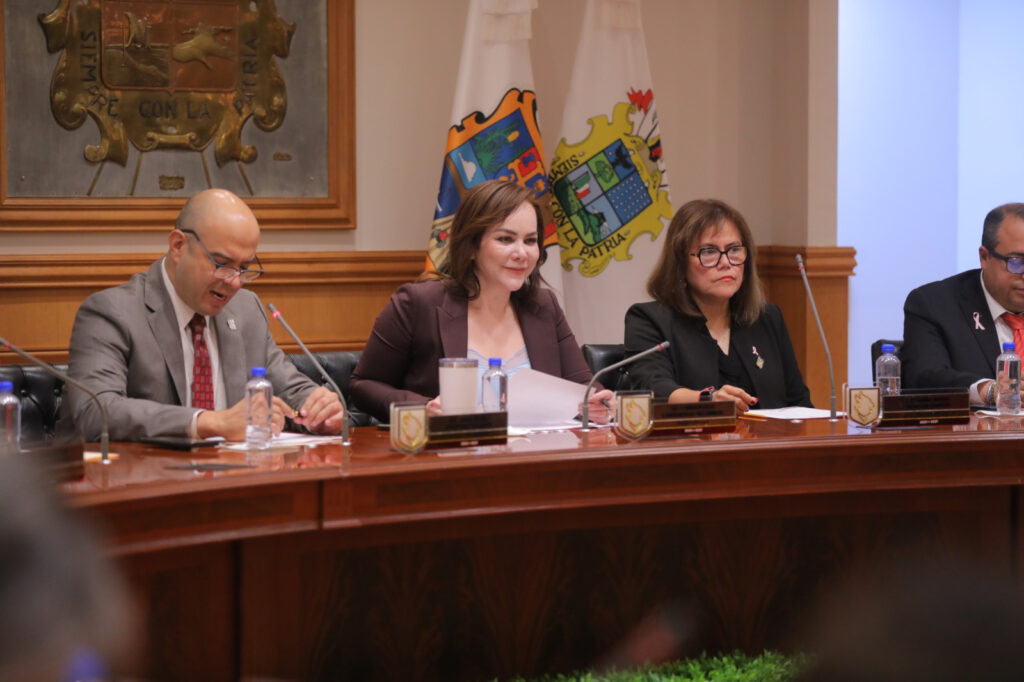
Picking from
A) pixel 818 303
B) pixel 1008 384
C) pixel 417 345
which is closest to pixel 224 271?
pixel 417 345

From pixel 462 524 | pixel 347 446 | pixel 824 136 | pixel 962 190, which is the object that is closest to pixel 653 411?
pixel 462 524

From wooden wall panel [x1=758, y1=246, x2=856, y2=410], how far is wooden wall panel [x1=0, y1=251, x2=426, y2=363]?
162 cm

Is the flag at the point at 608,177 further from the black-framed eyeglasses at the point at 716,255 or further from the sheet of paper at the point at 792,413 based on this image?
the sheet of paper at the point at 792,413

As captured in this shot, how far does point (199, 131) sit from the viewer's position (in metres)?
4.51

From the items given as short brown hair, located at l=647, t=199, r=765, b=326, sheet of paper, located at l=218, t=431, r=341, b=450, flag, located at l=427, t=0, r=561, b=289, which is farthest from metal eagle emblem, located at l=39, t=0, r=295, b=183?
sheet of paper, located at l=218, t=431, r=341, b=450

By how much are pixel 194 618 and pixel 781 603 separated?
55.9 inches

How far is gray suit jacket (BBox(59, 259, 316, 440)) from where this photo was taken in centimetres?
275

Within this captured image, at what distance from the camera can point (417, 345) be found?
3453 mm

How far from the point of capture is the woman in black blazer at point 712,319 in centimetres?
356

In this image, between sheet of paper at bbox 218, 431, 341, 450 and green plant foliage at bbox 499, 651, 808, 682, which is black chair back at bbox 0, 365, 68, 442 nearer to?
sheet of paper at bbox 218, 431, 341, 450

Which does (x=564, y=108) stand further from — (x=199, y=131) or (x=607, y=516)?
(x=607, y=516)

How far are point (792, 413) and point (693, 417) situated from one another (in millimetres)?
565

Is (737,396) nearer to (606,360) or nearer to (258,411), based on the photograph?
(606,360)

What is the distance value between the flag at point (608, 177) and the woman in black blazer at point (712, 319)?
1177 mm
